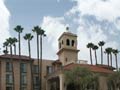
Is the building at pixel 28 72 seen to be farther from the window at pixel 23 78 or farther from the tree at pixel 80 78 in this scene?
the tree at pixel 80 78

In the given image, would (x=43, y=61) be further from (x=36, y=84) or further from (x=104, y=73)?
(x=104, y=73)

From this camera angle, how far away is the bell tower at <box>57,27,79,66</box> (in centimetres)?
8450

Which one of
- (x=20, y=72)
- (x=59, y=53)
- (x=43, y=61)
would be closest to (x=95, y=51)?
→ (x=59, y=53)

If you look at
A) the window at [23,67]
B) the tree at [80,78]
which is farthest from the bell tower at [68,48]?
the tree at [80,78]

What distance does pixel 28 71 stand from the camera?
7781 centimetres

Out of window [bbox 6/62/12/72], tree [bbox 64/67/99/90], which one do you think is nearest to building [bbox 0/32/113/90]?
window [bbox 6/62/12/72]

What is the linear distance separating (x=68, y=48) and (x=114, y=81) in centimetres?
1936

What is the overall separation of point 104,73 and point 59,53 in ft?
60.7

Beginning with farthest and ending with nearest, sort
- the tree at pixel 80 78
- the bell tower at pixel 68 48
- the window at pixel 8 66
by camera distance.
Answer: the bell tower at pixel 68 48 → the window at pixel 8 66 → the tree at pixel 80 78

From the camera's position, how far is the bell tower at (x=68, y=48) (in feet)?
277

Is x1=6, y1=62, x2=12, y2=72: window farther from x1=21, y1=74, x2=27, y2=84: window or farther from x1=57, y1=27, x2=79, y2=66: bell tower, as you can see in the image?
x1=57, y1=27, x2=79, y2=66: bell tower

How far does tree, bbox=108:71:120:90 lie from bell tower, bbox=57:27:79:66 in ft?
49.7

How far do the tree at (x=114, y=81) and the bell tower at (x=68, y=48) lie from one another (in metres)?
15.2

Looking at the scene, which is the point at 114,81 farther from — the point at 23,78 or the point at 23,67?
the point at 23,67
